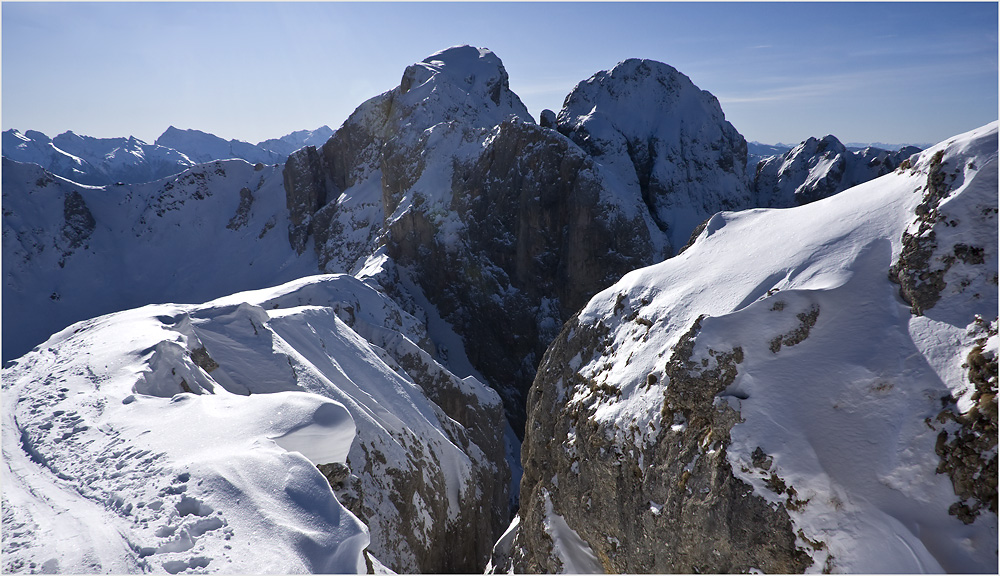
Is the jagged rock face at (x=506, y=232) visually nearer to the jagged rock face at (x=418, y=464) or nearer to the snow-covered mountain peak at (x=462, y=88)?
the snow-covered mountain peak at (x=462, y=88)

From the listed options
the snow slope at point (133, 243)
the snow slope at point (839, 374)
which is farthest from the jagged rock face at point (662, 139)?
the snow slope at point (839, 374)

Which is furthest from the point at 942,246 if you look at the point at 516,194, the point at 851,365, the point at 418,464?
the point at 516,194

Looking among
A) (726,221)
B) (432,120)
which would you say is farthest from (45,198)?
(726,221)

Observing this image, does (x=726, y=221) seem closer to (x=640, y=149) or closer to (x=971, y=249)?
(x=971, y=249)

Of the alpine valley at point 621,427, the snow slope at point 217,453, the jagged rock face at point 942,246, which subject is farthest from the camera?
the jagged rock face at point 942,246

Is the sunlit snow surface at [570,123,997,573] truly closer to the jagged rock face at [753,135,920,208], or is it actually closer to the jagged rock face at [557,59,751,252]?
the jagged rock face at [557,59,751,252]

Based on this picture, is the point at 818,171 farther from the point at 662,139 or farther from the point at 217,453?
the point at 217,453
